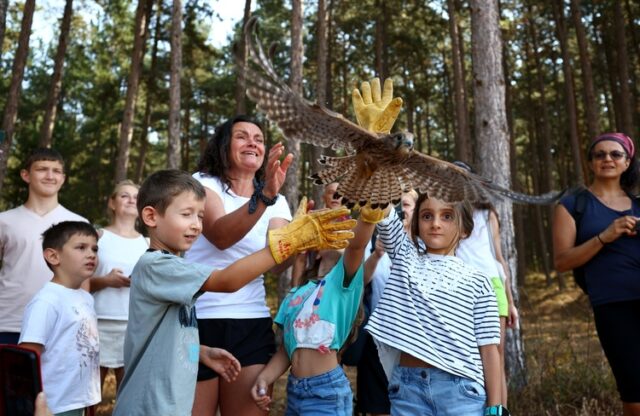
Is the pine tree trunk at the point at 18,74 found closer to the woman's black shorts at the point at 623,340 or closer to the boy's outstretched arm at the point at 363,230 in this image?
the boy's outstretched arm at the point at 363,230

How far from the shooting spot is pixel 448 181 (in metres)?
3.55

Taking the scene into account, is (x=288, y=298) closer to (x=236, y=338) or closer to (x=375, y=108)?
(x=236, y=338)

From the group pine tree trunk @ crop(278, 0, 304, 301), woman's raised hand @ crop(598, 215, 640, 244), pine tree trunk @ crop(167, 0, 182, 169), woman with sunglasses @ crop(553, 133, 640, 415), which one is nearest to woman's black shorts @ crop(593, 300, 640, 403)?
woman with sunglasses @ crop(553, 133, 640, 415)

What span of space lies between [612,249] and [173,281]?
3.04 m

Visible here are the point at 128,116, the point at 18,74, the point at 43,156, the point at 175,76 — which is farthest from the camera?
the point at 128,116

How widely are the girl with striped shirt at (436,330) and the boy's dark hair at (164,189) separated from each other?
105 centimetres

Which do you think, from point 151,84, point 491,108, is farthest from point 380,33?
point 491,108

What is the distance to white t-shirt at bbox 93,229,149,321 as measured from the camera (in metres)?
4.68

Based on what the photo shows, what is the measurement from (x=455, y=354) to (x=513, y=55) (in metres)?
23.1

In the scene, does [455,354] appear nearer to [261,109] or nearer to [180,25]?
[261,109]

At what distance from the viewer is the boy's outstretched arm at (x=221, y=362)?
2736 mm

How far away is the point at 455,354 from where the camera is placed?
2824mm

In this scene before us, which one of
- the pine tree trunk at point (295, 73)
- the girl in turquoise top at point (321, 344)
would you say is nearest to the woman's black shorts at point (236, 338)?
the girl in turquoise top at point (321, 344)

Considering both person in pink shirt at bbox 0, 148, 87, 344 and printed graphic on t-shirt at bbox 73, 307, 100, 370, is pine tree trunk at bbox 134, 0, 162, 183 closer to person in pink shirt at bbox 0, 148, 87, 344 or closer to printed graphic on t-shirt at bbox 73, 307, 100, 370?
person in pink shirt at bbox 0, 148, 87, 344
